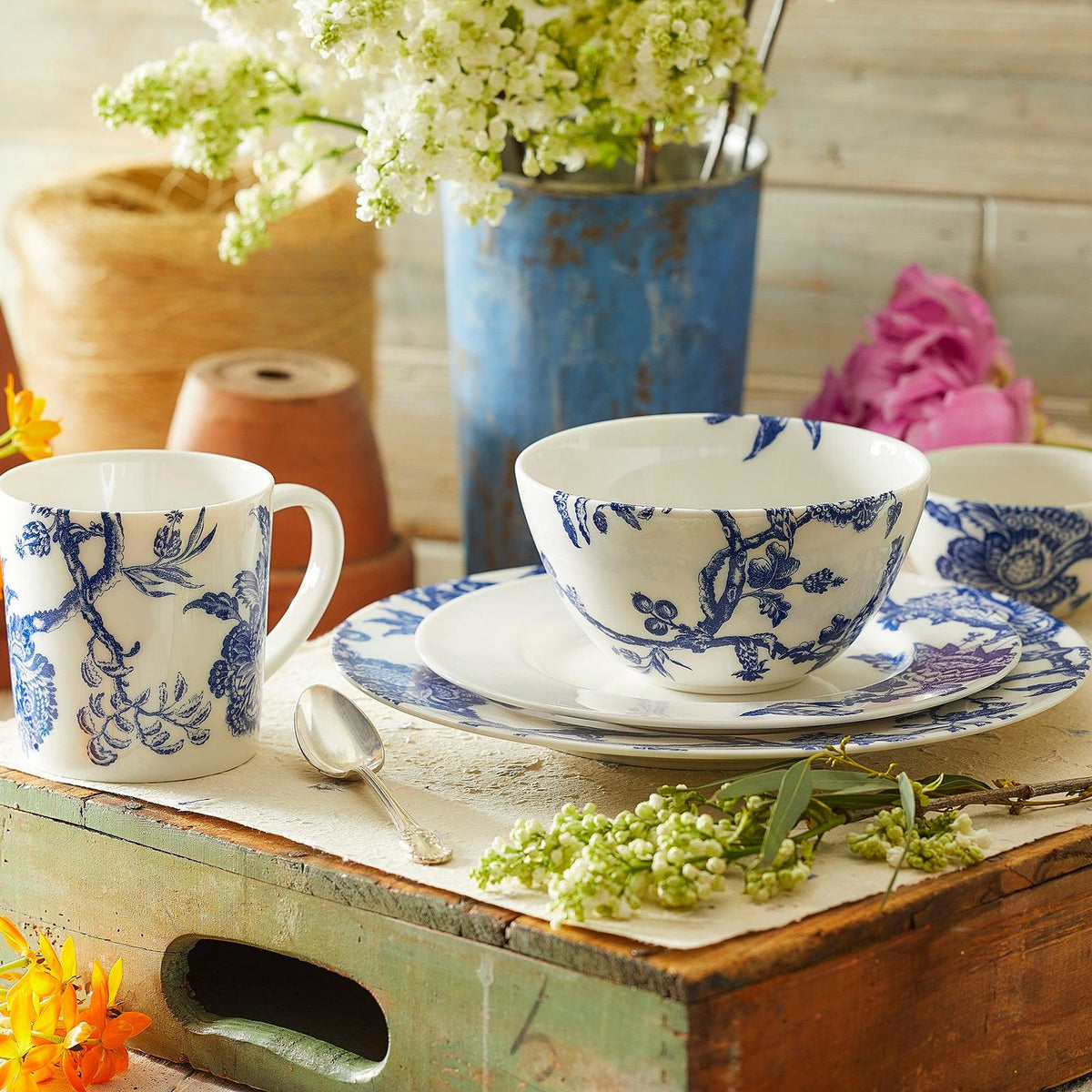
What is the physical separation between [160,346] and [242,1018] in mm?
828

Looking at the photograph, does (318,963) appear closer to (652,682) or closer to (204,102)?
(652,682)

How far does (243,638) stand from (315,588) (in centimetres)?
7

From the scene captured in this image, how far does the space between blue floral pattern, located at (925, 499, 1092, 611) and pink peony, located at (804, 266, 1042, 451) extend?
0.22 meters

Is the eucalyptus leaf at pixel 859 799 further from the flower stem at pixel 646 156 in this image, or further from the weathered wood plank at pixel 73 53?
the weathered wood plank at pixel 73 53

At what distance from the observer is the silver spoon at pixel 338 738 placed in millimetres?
573

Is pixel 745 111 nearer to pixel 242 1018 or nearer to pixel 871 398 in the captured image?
pixel 871 398

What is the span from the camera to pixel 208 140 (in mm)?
849

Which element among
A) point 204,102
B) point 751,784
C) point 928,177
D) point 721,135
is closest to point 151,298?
point 204,102

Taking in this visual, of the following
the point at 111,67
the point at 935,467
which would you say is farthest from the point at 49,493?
the point at 111,67

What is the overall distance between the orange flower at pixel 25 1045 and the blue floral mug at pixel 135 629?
0.29ft

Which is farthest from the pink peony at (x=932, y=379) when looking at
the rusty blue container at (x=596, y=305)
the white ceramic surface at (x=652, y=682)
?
the white ceramic surface at (x=652, y=682)

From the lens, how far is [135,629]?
0.54 m

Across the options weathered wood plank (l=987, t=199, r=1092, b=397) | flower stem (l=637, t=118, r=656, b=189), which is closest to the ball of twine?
flower stem (l=637, t=118, r=656, b=189)

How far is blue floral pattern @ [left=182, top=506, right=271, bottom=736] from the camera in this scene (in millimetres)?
560
